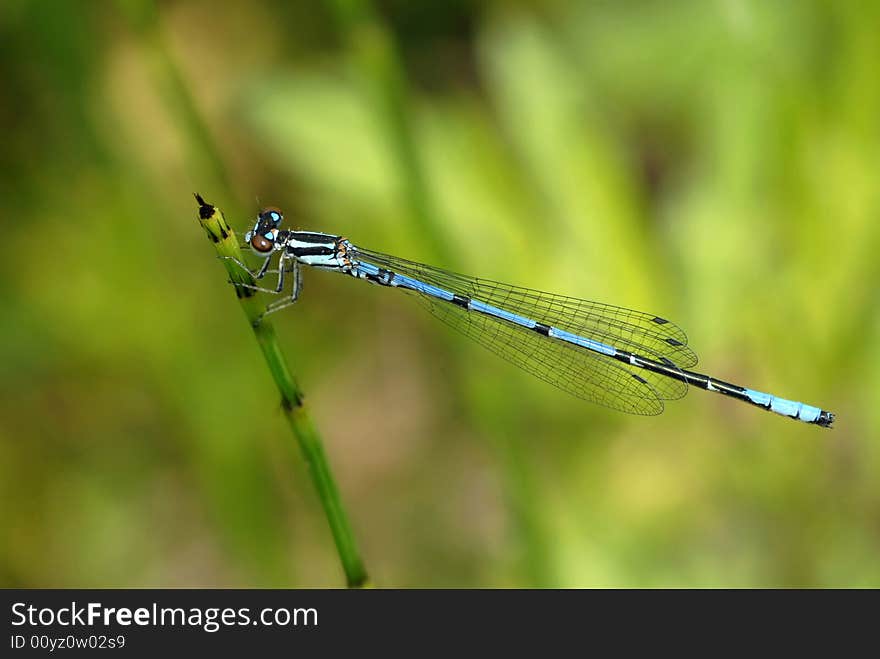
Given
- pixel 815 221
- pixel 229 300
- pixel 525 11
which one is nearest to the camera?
pixel 815 221

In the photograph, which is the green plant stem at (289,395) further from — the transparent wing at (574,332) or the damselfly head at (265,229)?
the transparent wing at (574,332)

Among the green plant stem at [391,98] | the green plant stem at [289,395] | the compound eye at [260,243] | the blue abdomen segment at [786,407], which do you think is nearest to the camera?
the green plant stem at [289,395]

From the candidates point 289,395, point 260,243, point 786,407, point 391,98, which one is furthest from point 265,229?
point 786,407

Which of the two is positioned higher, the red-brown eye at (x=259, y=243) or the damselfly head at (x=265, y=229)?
the damselfly head at (x=265, y=229)

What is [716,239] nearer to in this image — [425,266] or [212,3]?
[425,266]

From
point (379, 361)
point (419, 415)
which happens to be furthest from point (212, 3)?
point (419, 415)

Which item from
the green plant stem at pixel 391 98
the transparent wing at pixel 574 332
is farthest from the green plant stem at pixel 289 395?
the transparent wing at pixel 574 332

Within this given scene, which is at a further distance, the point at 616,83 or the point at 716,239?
the point at 616,83
